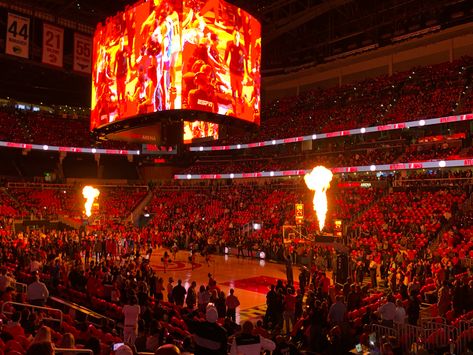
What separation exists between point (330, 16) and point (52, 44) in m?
19.2

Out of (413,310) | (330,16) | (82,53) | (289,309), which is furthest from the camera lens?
(330,16)

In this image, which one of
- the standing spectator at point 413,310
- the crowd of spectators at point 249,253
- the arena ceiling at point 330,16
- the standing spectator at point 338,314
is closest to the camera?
the crowd of spectators at point 249,253

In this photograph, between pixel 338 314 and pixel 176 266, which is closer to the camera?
pixel 338 314

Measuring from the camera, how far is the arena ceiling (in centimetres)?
2933

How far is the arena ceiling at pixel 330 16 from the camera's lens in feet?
96.2

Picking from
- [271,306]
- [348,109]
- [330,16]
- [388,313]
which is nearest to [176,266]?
[271,306]

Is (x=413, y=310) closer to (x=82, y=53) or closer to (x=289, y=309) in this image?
(x=289, y=309)

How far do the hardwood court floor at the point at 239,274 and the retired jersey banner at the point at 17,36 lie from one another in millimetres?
14638

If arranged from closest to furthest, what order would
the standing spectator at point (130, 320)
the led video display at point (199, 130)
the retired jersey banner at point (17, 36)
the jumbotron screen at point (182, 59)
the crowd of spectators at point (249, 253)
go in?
the crowd of spectators at point (249, 253), the standing spectator at point (130, 320), the jumbotron screen at point (182, 59), the led video display at point (199, 130), the retired jersey banner at point (17, 36)

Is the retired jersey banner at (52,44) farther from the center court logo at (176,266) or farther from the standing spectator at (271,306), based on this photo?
the standing spectator at (271,306)

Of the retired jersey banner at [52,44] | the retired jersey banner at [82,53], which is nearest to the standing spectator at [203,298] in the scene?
the retired jersey banner at [52,44]

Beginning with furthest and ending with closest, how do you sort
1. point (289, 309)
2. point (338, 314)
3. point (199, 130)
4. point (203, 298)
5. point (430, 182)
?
point (430, 182) → point (199, 130) → point (203, 298) → point (289, 309) → point (338, 314)

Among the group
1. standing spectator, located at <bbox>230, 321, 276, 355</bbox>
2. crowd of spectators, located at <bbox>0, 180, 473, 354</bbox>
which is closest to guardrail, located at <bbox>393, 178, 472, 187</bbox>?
crowd of spectators, located at <bbox>0, 180, 473, 354</bbox>

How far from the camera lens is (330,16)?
33.8 meters
